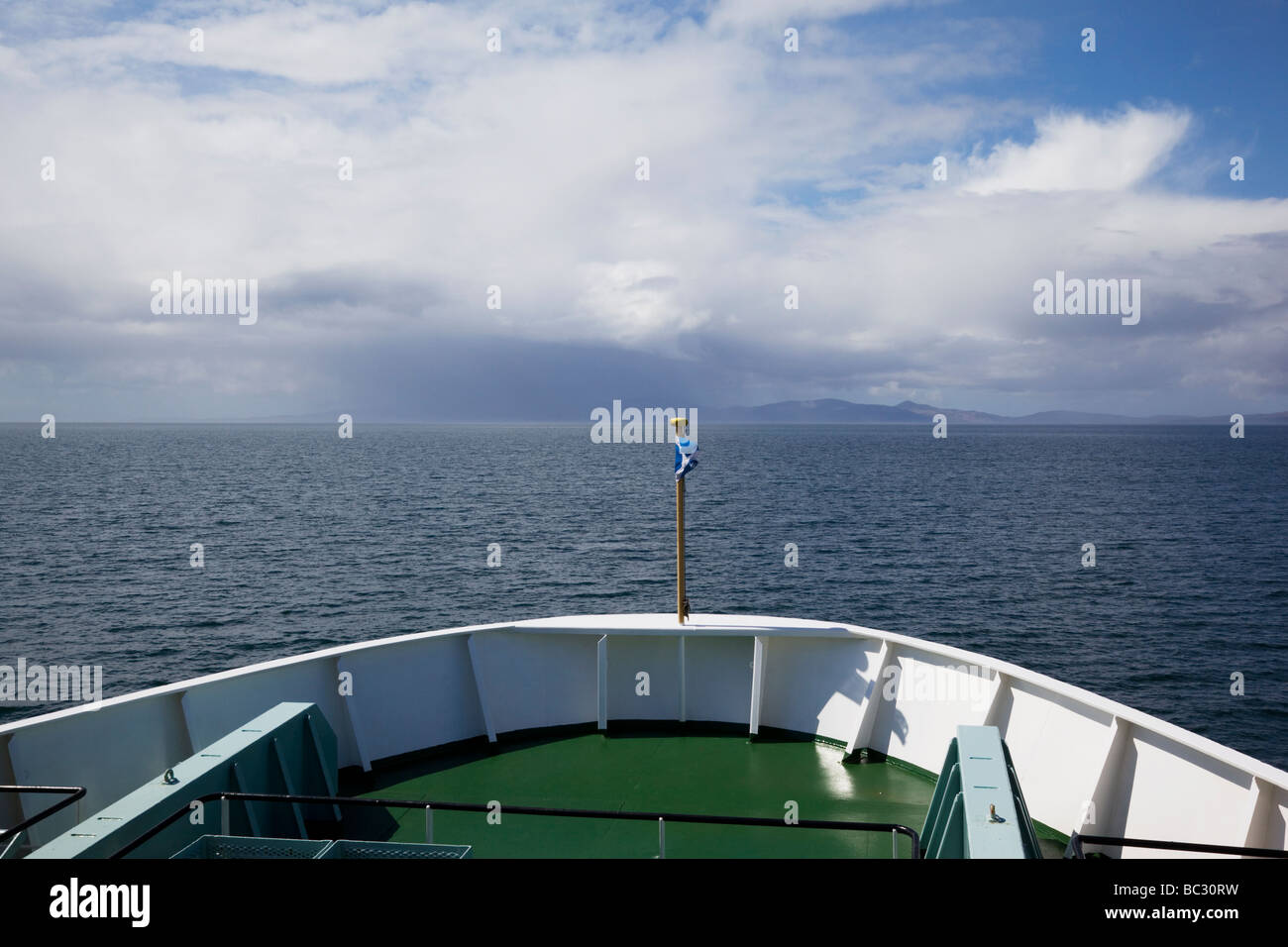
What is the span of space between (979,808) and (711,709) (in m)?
5.29

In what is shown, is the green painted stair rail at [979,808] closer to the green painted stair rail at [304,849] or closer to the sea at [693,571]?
the green painted stair rail at [304,849]

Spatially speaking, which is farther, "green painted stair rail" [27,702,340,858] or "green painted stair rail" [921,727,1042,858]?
"green painted stair rail" [27,702,340,858]

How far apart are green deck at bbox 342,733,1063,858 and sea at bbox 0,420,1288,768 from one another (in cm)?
1818

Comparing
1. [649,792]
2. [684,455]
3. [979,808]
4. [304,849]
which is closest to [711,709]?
[649,792]

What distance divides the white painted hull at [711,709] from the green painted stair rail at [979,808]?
1808 mm

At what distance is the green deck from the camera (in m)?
7.86

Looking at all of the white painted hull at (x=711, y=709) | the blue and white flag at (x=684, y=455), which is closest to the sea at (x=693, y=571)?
the white painted hull at (x=711, y=709)

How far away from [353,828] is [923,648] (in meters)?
6.22

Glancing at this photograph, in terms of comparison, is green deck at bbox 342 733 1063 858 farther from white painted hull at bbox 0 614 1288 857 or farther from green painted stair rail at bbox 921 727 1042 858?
green painted stair rail at bbox 921 727 1042 858

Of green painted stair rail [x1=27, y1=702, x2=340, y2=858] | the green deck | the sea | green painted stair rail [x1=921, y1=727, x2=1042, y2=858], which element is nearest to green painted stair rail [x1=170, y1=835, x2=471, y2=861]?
green painted stair rail [x1=27, y1=702, x2=340, y2=858]

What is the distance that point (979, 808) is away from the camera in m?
5.59

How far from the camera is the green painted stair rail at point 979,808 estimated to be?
5172mm

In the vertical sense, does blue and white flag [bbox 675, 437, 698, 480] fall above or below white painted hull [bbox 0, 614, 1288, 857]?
above

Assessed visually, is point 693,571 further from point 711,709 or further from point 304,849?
point 304,849
